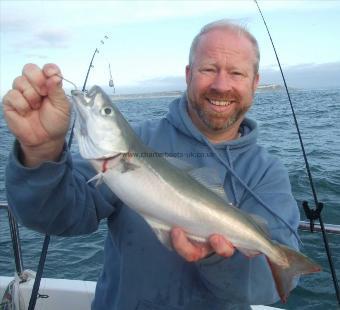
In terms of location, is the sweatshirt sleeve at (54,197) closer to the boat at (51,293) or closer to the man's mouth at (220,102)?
the man's mouth at (220,102)

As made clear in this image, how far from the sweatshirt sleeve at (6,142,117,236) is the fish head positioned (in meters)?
0.16

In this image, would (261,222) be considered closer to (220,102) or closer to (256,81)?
(220,102)

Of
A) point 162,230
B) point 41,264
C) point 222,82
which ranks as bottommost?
point 41,264

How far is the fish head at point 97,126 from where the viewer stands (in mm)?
2701

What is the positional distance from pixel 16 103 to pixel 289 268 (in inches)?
80.4

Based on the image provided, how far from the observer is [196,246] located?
272 centimetres

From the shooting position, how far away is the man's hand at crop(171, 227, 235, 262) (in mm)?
2656

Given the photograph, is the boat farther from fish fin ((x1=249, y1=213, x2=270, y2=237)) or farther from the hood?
fish fin ((x1=249, y1=213, x2=270, y2=237))

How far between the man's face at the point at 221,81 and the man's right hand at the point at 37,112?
139 centimetres

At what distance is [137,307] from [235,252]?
2.73 ft

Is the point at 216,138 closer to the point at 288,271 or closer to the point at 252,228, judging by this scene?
the point at 252,228

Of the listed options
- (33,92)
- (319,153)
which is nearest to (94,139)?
(33,92)

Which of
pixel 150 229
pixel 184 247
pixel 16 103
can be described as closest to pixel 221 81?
pixel 150 229

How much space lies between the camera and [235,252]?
289 cm
